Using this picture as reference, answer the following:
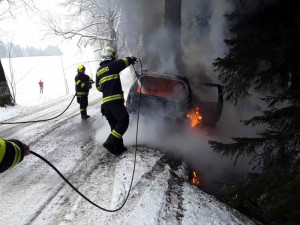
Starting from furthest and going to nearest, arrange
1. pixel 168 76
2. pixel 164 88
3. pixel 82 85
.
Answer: pixel 82 85 → pixel 164 88 → pixel 168 76

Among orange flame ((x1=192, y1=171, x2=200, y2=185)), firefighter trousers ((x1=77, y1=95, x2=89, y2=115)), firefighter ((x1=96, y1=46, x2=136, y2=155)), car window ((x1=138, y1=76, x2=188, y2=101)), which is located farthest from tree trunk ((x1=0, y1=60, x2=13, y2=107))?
orange flame ((x1=192, y1=171, x2=200, y2=185))

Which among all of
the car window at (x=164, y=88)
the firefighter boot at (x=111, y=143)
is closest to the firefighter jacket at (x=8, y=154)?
the firefighter boot at (x=111, y=143)

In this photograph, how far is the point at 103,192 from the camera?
10.7 ft

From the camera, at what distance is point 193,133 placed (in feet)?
16.6

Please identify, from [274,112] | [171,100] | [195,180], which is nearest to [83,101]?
[171,100]

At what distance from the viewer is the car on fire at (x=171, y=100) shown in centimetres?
486

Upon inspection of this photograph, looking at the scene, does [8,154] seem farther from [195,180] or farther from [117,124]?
[195,180]

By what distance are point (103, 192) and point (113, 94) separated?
186cm

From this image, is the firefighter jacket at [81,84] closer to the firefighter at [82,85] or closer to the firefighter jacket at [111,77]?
the firefighter at [82,85]

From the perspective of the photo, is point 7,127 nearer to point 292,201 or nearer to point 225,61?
point 225,61

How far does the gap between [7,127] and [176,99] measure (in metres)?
5.25

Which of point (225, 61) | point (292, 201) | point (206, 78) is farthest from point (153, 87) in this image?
point (206, 78)

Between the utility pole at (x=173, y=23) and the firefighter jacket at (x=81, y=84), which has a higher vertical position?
the utility pole at (x=173, y=23)

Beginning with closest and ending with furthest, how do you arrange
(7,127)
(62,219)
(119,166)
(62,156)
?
(62,219), (119,166), (62,156), (7,127)
